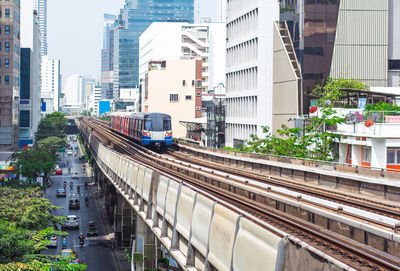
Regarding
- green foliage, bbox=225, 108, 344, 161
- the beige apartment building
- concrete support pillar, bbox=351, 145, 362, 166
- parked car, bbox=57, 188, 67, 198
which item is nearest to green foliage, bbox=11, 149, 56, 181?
parked car, bbox=57, 188, 67, 198

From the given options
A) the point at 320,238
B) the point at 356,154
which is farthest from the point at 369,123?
the point at 320,238

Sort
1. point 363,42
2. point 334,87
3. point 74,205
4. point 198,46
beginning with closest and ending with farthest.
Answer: point 334,87, point 363,42, point 74,205, point 198,46

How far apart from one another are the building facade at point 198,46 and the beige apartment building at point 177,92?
2452 cm

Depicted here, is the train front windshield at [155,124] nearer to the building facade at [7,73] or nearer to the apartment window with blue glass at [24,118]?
the building facade at [7,73]

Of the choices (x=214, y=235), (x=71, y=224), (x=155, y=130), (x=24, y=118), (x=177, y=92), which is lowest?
(x=71, y=224)

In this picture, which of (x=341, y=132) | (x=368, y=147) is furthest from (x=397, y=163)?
(x=341, y=132)

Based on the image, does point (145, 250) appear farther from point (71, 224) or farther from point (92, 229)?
point (71, 224)

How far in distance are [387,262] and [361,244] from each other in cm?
215

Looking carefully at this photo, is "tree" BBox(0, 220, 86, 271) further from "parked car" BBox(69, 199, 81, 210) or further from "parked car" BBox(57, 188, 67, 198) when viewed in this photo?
"parked car" BBox(57, 188, 67, 198)

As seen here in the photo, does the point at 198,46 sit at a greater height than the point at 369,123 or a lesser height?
greater

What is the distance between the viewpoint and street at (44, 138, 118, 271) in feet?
150

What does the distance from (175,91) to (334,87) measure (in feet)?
216

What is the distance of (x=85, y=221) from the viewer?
6300cm

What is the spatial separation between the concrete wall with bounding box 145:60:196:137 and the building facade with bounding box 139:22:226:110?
24.6m
